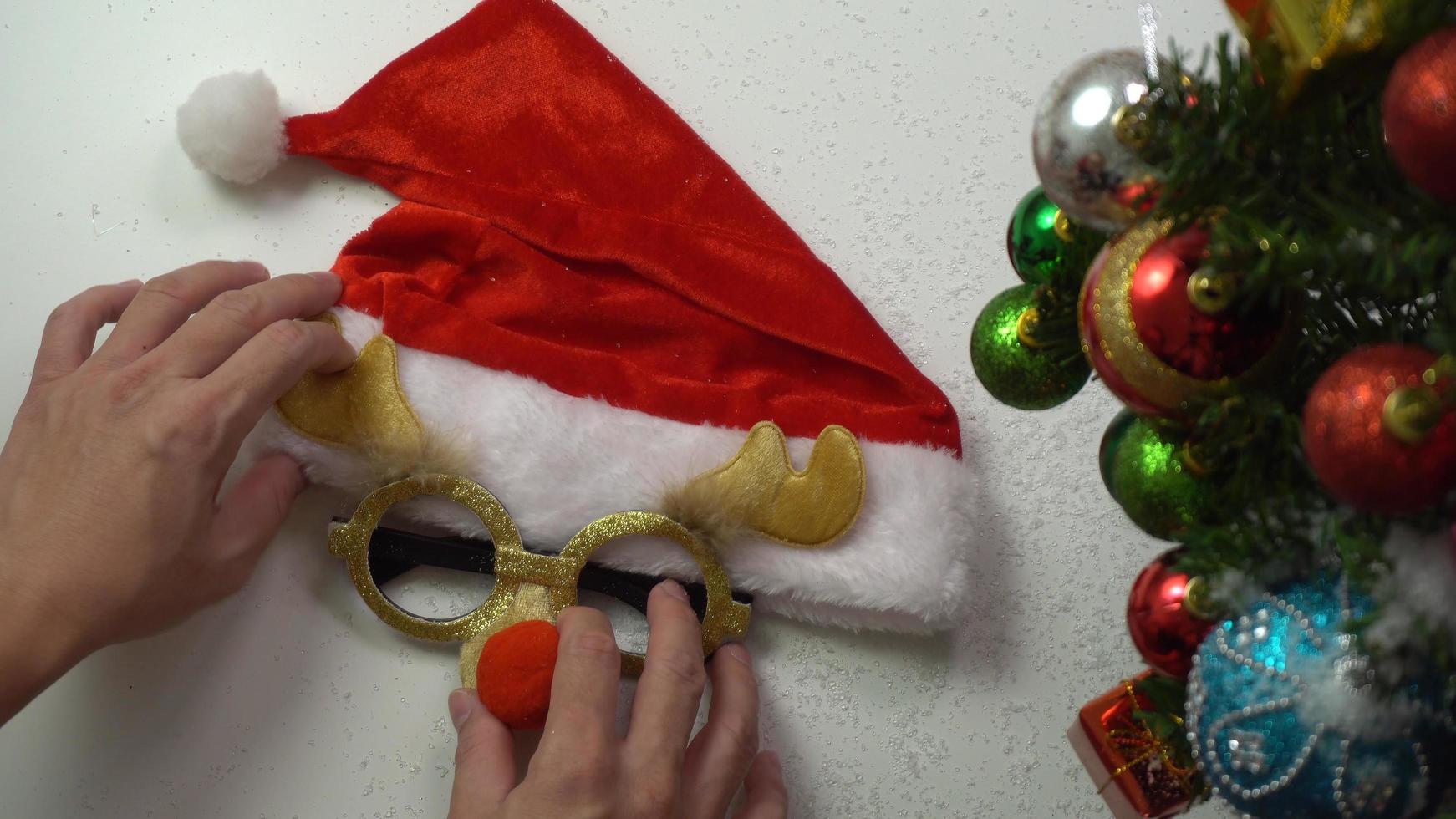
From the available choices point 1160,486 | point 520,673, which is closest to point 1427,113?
point 1160,486

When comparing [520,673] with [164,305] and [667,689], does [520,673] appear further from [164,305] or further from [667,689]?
[164,305]

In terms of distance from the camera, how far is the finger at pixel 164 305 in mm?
716

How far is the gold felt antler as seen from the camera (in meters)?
0.73

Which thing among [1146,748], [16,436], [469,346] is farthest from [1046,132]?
[16,436]

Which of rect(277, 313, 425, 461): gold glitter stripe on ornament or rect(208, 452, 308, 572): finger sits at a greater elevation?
rect(277, 313, 425, 461): gold glitter stripe on ornament

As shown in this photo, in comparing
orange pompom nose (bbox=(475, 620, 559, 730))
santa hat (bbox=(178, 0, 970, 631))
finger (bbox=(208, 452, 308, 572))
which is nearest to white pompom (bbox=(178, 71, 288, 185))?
santa hat (bbox=(178, 0, 970, 631))

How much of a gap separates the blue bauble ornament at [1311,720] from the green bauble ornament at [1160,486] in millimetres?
66

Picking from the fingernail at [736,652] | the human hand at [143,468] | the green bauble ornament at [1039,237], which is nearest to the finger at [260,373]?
the human hand at [143,468]

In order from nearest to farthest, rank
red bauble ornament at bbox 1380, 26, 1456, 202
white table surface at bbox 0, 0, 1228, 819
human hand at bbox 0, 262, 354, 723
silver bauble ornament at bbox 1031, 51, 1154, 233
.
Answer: red bauble ornament at bbox 1380, 26, 1456, 202 < silver bauble ornament at bbox 1031, 51, 1154, 233 < human hand at bbox 0, 262, 354, 723 < white table surface at bbox 0, 0, 1228, 819

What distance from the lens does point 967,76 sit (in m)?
0.89

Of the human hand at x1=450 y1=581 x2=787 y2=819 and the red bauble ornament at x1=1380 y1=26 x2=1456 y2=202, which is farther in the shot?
the human hand at x1=450 y1=581 x2=787 y2=819

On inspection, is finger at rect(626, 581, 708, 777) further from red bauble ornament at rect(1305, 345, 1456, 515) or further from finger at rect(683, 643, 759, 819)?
red bauble ornament at rect(1305, 345, 1456, 515)

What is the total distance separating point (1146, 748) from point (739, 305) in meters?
0.43

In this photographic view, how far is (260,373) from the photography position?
68 cm
